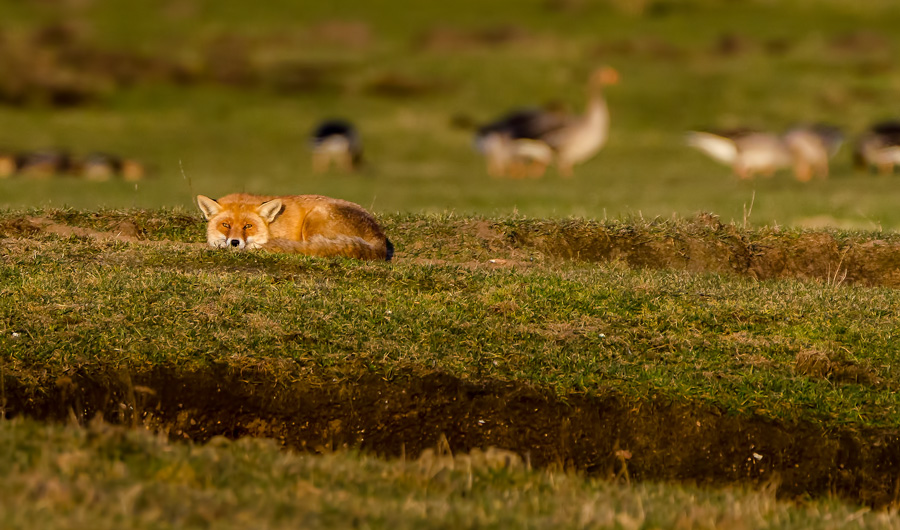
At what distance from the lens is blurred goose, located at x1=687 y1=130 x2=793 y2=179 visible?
3388 cm

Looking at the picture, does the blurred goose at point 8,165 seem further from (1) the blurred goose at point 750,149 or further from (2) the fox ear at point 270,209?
(2) the fox ear at point 270,209

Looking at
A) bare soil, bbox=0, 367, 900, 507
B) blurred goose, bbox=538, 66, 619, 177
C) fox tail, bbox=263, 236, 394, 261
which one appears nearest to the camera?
bare soil, bbox=0, 367, 900, 507

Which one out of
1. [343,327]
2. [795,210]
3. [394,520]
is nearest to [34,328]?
[343,327]

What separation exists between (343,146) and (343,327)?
29520 millimetres

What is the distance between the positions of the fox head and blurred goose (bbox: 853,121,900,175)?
89.3 ft

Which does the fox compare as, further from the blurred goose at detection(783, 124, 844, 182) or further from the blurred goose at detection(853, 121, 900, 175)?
the blurred goose at detection(853, 121, 900, 175)

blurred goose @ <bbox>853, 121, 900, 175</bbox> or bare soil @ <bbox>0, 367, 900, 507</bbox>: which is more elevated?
blurred goose @ <bbox>853, 121, 900, 175</bbox>

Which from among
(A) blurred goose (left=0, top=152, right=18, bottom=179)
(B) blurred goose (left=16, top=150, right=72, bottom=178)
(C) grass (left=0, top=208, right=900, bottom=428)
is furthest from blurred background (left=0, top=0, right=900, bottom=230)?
(C) grass (left=0, top=208, right=900, bottom=428)

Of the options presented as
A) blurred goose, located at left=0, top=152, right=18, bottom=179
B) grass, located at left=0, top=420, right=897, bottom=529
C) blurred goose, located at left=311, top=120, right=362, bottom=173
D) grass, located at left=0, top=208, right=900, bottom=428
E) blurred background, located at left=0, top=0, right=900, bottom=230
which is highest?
blurred background, located at left=0, top=0, right=900, bottom=230

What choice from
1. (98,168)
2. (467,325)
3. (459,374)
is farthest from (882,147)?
(459,374)

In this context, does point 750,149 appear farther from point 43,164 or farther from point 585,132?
point 43,164

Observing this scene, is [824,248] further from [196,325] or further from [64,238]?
[64,238]

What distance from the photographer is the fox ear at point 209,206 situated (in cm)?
1334

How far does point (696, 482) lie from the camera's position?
30.5 ft
